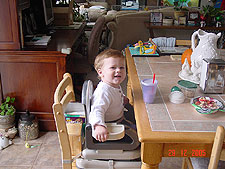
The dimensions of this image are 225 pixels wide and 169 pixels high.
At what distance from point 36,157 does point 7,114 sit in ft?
1.59

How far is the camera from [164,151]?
1.21m

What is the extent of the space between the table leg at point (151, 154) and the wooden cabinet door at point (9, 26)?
5.18 ft

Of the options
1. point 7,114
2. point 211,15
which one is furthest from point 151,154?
point 211,15

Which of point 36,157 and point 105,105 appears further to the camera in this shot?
point 36,157

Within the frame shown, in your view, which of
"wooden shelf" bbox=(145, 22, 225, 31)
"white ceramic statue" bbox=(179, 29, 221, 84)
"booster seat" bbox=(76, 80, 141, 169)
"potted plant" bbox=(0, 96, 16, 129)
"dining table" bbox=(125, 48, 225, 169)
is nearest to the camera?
"dining table" bbox=(125, 48, 225, 169)

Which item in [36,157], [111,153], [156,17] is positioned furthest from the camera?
[156,17]

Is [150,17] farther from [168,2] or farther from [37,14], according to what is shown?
[168,2]

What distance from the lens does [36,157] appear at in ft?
7.25

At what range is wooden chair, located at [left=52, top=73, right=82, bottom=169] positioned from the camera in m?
1.30

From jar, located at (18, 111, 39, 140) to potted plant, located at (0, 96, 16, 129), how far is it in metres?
0.09

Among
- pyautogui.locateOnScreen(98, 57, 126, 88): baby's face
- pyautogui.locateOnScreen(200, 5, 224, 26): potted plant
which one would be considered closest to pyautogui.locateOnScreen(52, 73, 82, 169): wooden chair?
pyautogui.locateOnScreen(98, 57, 126, 88): baby's face

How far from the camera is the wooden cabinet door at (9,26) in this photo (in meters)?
2.19

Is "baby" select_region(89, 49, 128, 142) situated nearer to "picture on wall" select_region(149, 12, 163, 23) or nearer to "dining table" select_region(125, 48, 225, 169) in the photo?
"dining table" select_region(125, 48, 225, 169)

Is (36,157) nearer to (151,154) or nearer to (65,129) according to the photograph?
(65,129)
